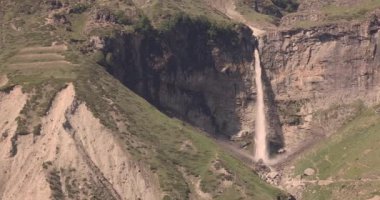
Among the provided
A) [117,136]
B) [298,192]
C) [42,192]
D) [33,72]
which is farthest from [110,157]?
[298,192]

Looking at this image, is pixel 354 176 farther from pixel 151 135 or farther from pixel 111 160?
pixel 111 160

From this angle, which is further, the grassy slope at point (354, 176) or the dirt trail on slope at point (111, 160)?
the grassy slope at point (354, 176)

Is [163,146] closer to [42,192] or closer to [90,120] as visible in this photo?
[90,120]

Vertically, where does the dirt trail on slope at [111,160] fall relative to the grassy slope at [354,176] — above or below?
above

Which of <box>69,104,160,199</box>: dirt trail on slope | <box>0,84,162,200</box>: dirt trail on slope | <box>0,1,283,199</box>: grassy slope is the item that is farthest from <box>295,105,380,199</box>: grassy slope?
<box>0,84,162,200</box>: dirt trail on slope

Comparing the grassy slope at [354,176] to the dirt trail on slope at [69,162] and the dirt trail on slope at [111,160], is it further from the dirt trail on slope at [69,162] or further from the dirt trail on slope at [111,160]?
the dirt trail on slope at [69,162]

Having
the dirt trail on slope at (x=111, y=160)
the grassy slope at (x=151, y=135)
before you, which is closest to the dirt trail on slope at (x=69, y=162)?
the dirt trail on slope at (x=111, y=160)

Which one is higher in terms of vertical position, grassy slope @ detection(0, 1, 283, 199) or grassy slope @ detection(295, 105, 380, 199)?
grassy slope @ detection(0, 1, 283, 199)

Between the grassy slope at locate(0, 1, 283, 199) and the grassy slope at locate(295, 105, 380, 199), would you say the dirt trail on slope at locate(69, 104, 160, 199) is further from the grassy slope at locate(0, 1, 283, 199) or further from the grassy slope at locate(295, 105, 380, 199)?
→ the grassy slope at locate(295, 105, 380, 199)
